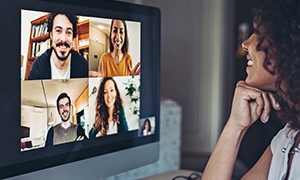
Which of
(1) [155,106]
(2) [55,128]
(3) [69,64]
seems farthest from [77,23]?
(1) [155,106]

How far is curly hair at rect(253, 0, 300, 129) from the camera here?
0.74 meters

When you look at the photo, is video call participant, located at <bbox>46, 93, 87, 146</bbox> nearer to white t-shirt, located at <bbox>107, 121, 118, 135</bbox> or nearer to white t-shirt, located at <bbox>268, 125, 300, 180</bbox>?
white t-shirt, located at <bbox>107, 121, 118, 135</bbox>

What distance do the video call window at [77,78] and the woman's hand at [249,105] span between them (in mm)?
221

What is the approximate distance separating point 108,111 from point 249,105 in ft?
0.91

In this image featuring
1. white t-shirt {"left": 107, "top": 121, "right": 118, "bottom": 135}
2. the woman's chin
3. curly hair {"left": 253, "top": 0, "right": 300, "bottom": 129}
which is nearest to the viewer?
curly hair {"left": 253, "top": 0, "right": 300, "bottom": 129}

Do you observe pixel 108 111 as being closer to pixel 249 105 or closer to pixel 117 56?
pixel 117 56

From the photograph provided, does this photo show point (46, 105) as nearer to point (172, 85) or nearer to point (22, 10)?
point (22, 10)

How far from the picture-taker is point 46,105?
0.80 m

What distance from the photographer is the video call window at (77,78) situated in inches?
30.4

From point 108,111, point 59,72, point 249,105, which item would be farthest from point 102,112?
point 249,105

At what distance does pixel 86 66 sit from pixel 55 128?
130 millimetres

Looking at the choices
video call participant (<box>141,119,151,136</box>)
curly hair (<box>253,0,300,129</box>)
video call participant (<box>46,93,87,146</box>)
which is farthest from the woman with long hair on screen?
video call participant (<box>46,93,87,146</box>)

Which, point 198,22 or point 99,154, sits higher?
point 198,22

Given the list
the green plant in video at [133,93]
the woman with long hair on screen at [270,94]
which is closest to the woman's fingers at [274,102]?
the woman with long hair on screen at [270,94]
